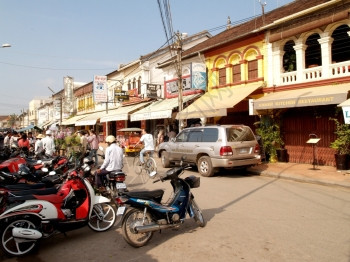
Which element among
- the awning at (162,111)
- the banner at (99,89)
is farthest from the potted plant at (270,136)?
the banner at (99,89)

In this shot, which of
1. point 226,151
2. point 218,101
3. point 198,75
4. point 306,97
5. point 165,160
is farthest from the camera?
point 198,75

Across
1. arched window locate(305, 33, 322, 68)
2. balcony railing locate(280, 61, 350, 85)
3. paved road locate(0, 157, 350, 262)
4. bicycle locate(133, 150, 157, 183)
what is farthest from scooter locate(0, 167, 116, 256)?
arched window locate(305, 33, 322, 68)

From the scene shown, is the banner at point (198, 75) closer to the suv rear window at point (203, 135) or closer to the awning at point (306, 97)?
the awning at point (306, 97)

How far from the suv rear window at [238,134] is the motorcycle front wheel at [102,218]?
220 inches

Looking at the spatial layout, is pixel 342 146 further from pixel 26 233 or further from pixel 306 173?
pixel 26 233

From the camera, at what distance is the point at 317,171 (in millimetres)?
10938

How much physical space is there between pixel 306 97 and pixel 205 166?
4476mm

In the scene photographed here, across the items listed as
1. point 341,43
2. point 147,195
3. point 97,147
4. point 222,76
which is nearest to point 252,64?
point 222,76

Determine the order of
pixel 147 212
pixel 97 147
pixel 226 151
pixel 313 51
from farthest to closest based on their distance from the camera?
→ pixel 313 51, pixel 97 147, pixel 226 151, pixel 147 212

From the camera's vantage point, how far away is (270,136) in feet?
44.1

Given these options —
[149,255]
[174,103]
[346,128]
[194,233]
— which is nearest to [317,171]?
[346,128]

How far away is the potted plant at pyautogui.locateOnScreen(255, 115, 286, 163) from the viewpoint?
13.4m

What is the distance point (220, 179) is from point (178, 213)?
18.0 ft

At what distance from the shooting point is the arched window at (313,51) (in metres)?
13.2
